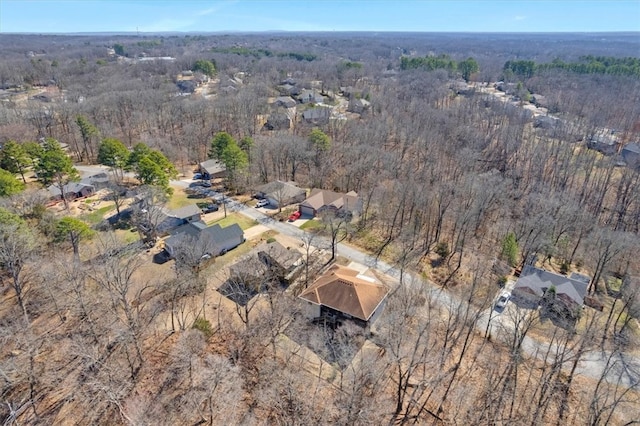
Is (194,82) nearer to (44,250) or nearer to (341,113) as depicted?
(341,113)

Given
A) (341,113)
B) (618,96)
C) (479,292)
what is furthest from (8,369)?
(618,96)

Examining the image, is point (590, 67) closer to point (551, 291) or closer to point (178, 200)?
point (551, 291)

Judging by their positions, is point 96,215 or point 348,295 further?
point 96,215

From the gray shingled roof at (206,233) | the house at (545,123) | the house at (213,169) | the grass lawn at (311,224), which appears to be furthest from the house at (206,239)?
the house at (545,123)

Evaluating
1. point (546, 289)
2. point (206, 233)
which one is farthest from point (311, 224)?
point (546, 289)

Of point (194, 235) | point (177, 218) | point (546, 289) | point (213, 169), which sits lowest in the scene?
point (546, 289)

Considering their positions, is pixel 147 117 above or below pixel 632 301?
above
